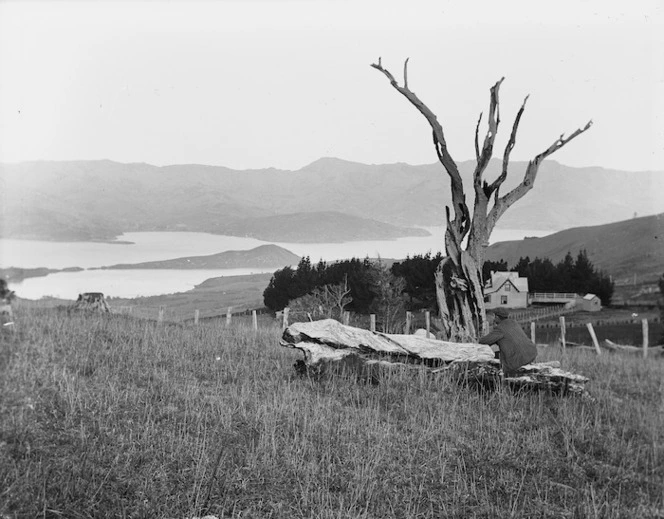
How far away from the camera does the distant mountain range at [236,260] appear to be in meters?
13.3

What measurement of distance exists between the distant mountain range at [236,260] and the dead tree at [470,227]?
3.84 m

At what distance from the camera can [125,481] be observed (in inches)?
189

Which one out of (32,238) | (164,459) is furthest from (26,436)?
(32,238)

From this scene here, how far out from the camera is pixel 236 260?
46.0 feet

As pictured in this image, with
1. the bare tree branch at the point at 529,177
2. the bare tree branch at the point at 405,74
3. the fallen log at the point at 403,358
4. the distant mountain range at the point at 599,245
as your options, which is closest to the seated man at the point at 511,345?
the fallen log at the point at 403,358

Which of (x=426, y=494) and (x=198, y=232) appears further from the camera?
(x=198, y=232)

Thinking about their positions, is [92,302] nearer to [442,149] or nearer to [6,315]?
[6,315]

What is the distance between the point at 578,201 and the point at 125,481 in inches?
1719

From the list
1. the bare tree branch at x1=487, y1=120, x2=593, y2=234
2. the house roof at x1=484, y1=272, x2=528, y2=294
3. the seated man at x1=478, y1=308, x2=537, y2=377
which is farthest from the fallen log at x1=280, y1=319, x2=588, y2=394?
the house roof at x1=484, y1=272, x2=528, y2=294

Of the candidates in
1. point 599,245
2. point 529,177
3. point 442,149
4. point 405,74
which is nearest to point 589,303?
point 529,177

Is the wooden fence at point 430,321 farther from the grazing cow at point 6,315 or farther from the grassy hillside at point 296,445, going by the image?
the grassy hillside at point 296,445

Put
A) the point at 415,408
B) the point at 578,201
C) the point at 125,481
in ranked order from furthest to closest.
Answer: the point at 578,201 → the point at 415,408 → the point at 125,481

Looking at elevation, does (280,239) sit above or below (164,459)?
above

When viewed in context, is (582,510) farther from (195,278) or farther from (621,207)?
(621,207)
